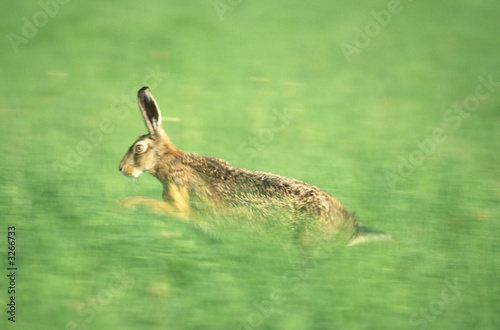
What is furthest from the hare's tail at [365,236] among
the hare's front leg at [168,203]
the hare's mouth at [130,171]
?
the hare's mouth at [130,171]

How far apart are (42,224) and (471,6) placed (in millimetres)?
11692

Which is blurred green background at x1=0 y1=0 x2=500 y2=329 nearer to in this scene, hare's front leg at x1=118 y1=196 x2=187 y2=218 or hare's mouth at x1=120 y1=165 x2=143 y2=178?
hare's front leg at x1=118 y1=196 x2=187 y2=218

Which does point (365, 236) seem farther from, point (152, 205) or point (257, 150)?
point (257, 150)

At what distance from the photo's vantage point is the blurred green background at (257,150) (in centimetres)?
488

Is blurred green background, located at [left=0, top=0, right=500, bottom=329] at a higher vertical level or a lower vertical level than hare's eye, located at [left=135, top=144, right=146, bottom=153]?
lower

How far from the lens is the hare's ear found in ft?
19.7

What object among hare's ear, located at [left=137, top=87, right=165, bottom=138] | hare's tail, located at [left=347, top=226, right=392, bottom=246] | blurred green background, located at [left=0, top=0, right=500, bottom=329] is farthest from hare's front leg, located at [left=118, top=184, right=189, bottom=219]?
hare's tail, located at [left=347, top=226, right=392, bottom=246]

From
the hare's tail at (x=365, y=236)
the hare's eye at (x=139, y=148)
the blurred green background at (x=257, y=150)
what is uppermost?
the hare's tail at (x=365, y=236)

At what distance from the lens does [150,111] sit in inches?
241

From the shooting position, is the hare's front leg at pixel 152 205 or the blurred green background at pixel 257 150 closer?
the blurred green background at pixel 257 150

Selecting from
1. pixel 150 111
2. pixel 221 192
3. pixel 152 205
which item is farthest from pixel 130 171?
pixel 221 192

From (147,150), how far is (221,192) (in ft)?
2.99

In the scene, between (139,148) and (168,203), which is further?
(139,148)

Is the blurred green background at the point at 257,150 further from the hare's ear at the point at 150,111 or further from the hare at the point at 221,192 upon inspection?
the hare's ear at the point at 150,111
